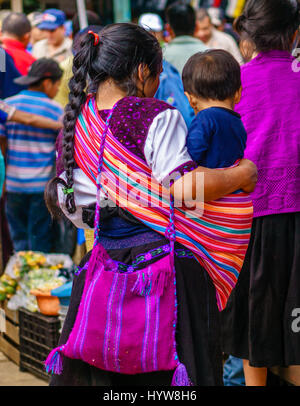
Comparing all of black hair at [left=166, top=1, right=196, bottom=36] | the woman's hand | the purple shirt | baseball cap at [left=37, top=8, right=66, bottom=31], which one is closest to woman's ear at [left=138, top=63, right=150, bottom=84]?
the woman's hand

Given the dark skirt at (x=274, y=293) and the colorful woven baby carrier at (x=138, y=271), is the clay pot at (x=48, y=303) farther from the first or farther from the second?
the colorful woven baby carrier at (x=138, y=271)

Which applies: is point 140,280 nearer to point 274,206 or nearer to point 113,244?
point 113,244

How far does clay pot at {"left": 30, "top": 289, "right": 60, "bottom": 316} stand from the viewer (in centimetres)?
415

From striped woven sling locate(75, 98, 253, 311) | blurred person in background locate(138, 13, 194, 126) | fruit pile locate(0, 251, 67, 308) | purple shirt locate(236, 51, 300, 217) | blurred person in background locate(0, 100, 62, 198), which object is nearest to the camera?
striped woven sling locate(75, 98, 253, 311)

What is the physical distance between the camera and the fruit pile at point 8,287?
4.61 m

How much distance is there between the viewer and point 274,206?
3053mm

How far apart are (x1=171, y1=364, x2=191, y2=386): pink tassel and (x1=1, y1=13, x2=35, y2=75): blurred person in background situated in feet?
15.2

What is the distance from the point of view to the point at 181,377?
2.09 m

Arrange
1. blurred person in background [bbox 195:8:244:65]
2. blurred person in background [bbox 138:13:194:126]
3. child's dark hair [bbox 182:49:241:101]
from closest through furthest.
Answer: child's dark hair [bbox 182:49:241:101] < blurred person in background [bbox 138:13:194:126] < blurred person in background [bbox 195:8:244:65]

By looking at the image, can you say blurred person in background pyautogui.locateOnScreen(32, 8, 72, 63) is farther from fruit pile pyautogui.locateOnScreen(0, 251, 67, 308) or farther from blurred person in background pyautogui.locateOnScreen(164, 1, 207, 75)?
fruit pile pyautogui.locateOnScreen(0, 251, 67, 308)

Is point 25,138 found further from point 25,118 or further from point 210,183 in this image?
point 210,183

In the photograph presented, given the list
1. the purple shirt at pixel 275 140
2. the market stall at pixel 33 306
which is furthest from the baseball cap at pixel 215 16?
the purple shirt at pixel 275 140

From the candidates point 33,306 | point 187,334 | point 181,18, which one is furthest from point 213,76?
point 181,18

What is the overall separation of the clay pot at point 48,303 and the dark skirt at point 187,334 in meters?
1.84
